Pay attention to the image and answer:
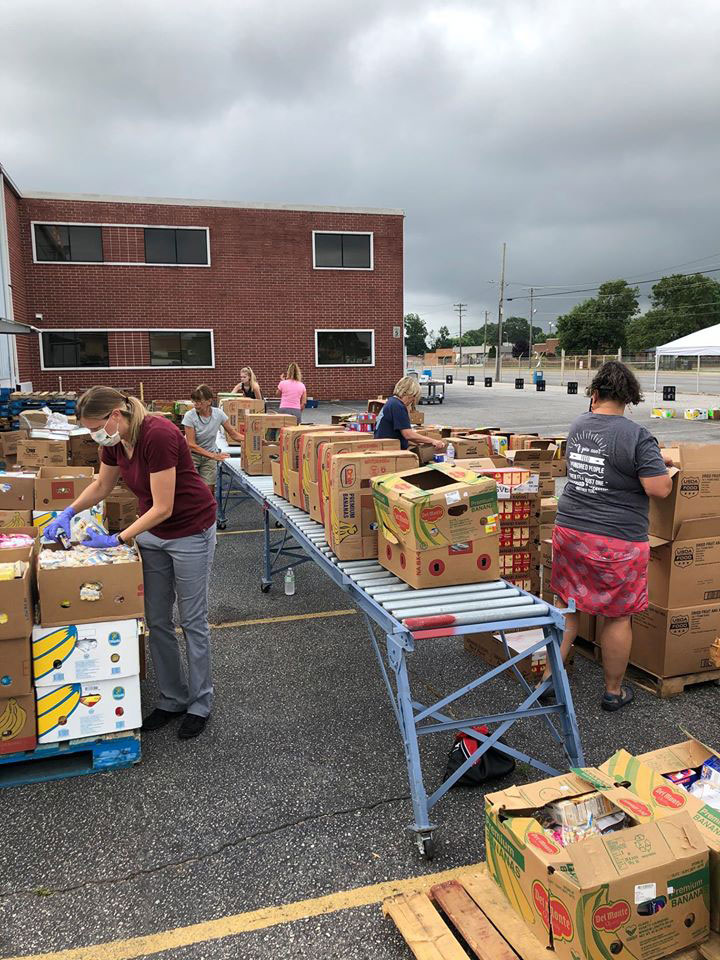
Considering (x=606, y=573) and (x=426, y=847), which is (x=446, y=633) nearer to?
(x=426, y=847)

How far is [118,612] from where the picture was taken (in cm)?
388

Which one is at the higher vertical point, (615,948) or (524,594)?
(524,594)

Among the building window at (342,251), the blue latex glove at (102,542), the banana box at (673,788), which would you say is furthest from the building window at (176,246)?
the banana box at (673,788)

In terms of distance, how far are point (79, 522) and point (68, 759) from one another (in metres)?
1.63

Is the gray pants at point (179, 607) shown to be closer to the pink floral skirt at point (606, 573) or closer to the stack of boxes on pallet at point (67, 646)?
the stack of boxes on pallet at point (67, 646)

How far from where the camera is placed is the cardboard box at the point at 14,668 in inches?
142

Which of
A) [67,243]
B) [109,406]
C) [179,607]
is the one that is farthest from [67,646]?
[67,243]

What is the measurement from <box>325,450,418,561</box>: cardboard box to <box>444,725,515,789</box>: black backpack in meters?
1.20

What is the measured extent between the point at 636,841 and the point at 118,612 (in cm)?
278

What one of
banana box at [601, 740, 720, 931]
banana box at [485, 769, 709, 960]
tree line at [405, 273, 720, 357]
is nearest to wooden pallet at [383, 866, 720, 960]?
banana box at [485, 769, 709, 960]

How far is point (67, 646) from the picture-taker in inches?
149

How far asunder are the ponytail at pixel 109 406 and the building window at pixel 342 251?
2448 centimetres

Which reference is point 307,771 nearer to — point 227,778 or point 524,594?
point 227,778

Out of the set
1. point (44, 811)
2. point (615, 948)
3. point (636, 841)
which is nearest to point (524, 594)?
point (636, 841)
